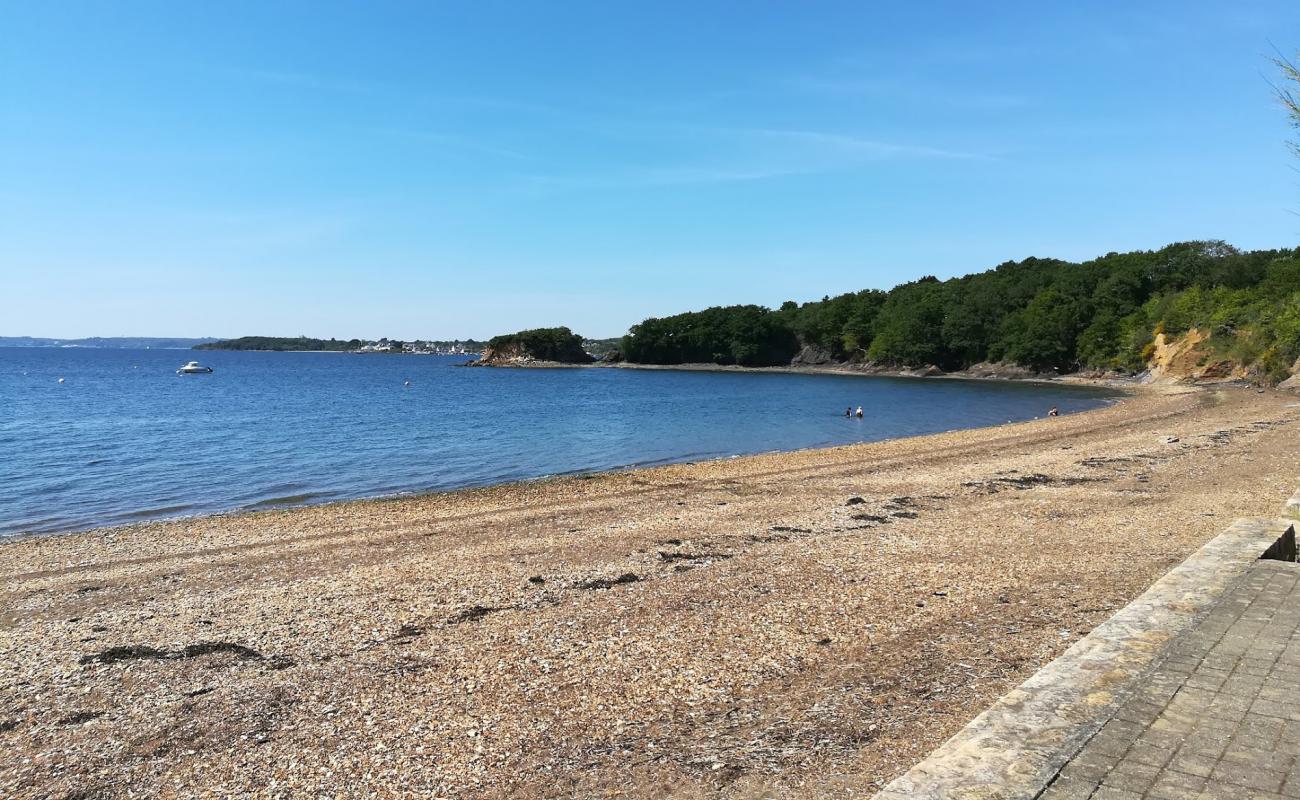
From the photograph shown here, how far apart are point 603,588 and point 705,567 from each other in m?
1.71

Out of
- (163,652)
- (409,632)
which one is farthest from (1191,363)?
(163,652)

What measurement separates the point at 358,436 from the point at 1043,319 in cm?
8844

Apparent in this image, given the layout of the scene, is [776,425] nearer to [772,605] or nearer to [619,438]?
[619,438]

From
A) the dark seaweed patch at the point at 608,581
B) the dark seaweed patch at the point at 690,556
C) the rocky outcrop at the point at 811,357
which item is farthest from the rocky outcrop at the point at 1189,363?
the dark seaweed patch at the point at 608,581

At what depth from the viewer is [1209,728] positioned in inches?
161

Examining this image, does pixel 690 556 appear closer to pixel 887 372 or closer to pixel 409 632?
pixel 409 632

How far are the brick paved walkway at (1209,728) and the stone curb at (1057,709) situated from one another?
3.6 inches

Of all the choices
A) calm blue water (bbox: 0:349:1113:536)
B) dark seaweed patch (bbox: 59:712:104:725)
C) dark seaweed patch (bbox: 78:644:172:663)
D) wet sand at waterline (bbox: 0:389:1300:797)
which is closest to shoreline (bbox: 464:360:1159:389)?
calm blue water (bbox: 0:349:1113:536)

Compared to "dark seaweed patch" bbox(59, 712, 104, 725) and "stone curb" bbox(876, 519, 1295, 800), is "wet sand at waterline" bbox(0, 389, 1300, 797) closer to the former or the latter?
"dark seaweed patch" bbox(59, 712, 104, 725)

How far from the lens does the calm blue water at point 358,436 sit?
23266mm

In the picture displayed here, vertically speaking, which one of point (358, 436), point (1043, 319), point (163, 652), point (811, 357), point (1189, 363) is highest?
point (1043, 319)

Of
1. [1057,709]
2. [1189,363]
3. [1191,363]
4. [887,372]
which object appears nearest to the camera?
[1057,709]

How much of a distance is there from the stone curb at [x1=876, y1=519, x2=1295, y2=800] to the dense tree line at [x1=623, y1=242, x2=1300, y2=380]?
5117 cm

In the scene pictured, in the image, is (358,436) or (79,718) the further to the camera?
(358,436)
